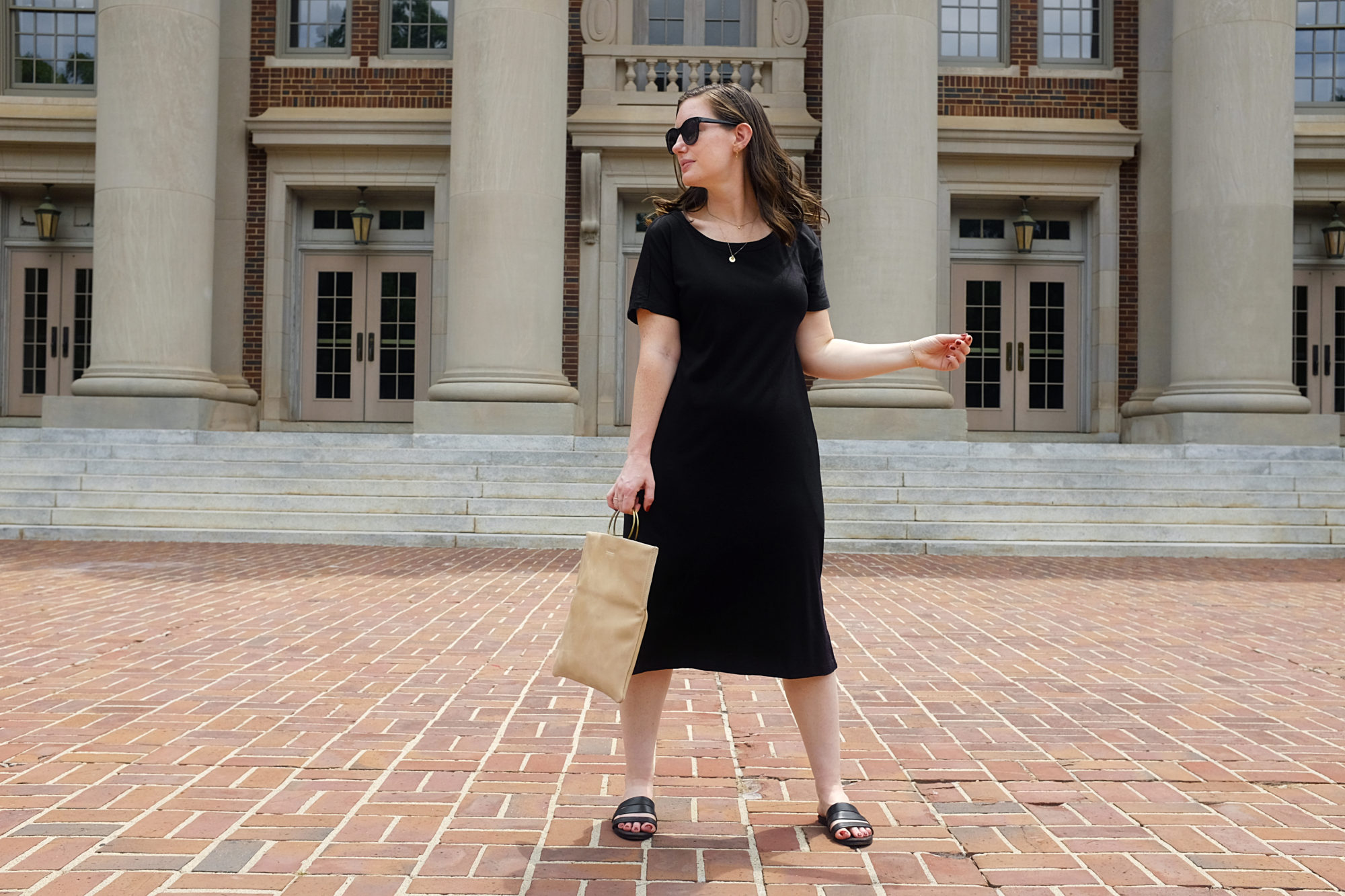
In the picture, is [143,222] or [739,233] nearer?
[739,233]

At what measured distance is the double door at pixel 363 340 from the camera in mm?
18359

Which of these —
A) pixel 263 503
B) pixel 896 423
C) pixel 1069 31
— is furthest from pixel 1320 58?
pixel 263 503

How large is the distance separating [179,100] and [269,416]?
4818 mm

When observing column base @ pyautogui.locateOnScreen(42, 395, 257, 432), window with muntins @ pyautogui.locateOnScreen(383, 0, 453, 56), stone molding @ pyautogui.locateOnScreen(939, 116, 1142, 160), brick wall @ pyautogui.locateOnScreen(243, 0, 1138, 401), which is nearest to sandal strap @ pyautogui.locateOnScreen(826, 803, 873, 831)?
column base @ pyautogui.locateOnScreen(42, 395, 257, 432)

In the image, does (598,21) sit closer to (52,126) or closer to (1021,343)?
(1021,343)

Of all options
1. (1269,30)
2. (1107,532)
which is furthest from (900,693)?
(1269,30)

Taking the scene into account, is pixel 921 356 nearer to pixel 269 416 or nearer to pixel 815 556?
pixel 815 556

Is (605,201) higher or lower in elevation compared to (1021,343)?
higher

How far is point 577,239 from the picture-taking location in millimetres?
17859

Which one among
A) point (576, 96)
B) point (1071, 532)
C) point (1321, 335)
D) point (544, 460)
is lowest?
point (1071, 532)

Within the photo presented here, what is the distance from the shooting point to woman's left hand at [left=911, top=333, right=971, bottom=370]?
2963mm

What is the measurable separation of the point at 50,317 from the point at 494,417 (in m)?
8.85

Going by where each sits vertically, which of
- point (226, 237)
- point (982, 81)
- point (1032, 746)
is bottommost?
point (1032, 746)

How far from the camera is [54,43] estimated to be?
18641mm
